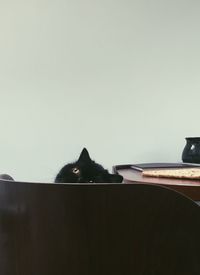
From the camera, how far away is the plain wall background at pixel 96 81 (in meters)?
1.86

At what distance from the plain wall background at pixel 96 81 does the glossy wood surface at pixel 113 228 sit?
1.31 m

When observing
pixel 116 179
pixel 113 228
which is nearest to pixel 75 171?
pixel 116 179

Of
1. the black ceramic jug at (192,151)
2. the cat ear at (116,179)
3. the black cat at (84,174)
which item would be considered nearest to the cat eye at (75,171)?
the black cat at (84,174)

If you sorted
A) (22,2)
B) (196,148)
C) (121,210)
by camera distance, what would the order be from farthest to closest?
(22,2) < (196,148) < (121,210)

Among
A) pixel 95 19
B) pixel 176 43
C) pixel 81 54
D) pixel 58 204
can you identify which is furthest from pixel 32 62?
pixel 58 204

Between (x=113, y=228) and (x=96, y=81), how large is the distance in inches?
58.7

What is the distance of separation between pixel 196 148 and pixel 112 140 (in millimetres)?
459

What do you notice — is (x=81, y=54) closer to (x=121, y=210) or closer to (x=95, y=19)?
(x=95, y=19)

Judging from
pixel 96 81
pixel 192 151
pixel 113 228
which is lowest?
pixel 113 228

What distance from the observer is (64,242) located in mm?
532

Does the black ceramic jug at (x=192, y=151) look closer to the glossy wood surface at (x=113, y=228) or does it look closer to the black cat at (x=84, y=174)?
the black cat at (x=84, y=174)

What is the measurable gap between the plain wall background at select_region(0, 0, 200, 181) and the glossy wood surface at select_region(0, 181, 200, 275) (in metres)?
1.31

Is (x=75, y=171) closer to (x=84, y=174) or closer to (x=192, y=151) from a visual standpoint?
(x=84, y=174)

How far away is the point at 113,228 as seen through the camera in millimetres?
519
